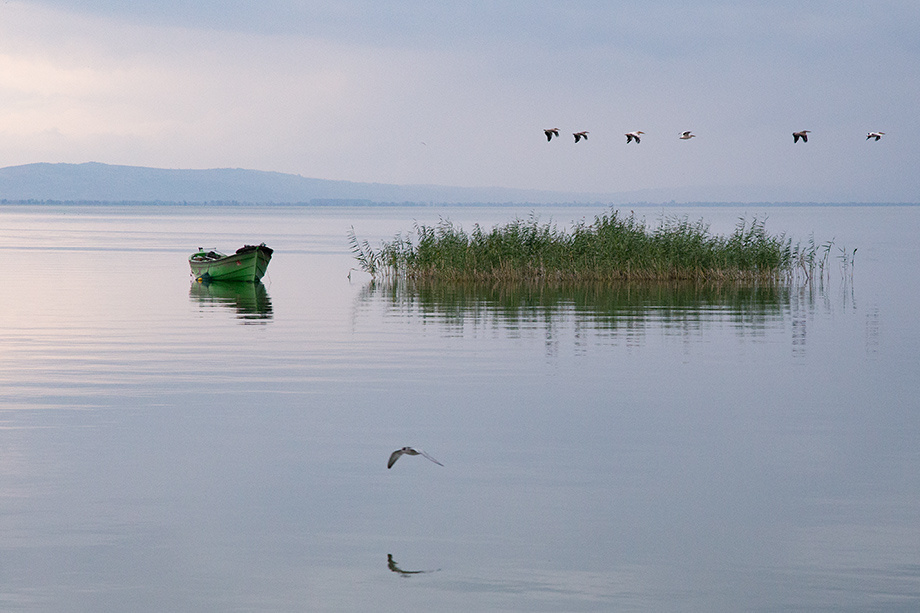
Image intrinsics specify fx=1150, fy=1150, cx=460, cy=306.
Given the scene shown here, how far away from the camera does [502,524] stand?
11.2m

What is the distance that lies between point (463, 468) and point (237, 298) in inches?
1145

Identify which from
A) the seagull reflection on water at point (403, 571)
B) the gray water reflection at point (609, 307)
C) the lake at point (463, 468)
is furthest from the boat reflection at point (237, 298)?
the seagull reflection on water at point (403, 571)

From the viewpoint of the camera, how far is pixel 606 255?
135 feet

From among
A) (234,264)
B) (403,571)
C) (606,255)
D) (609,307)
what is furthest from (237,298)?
(403,571)

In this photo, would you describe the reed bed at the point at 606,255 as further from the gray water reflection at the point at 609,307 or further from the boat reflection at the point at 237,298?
the boat reflection at the point at 237,298

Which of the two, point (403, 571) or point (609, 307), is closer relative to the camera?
point (403, 571)

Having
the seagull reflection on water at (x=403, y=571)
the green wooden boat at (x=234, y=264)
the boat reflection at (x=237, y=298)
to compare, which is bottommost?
the boat reflection at (x=237, y=298)

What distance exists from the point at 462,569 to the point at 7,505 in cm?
499

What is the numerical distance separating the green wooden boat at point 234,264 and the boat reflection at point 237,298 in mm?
371

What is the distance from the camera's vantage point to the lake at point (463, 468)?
9.63 m

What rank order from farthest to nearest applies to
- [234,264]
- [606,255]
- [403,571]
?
[234,264], [606,255], [403,571]

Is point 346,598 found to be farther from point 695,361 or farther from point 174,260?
point 174,260

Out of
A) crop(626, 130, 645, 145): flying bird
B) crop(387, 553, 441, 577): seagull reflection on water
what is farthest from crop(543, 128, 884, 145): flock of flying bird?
crop(387, 553, 441, 577): seagull reflection on water

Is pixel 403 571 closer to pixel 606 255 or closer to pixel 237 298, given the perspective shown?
pixel 606 255
